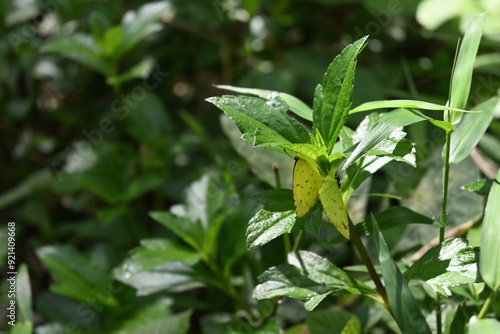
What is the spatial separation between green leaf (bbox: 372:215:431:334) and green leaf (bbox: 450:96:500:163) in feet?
0.60

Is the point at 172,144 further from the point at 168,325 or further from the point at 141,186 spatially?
the point at 168,325

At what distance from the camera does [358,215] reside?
110cm

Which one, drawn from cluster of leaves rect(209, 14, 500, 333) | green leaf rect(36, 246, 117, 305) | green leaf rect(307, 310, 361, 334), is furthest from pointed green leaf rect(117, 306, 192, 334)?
cluster of leaves rect(209, 14, 500, 333)

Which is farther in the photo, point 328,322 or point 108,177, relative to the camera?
point 108,177

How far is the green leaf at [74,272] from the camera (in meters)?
1.17

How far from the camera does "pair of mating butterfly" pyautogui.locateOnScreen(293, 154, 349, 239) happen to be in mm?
621

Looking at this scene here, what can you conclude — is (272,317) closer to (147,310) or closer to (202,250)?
(202,250)

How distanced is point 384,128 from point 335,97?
89 millimetres

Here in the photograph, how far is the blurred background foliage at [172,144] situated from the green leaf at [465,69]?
0.35m

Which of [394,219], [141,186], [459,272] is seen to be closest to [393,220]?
[394,219]

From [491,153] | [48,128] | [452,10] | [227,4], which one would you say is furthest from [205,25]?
[491,153]

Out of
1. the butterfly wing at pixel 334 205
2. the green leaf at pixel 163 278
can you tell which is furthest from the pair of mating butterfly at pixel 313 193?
the green leaf at pixel 163 278

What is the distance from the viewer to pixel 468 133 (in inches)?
29.6

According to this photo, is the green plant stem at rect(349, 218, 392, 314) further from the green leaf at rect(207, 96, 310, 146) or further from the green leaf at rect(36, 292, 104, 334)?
the green leaf at rect(36, 292, 104, 334)
